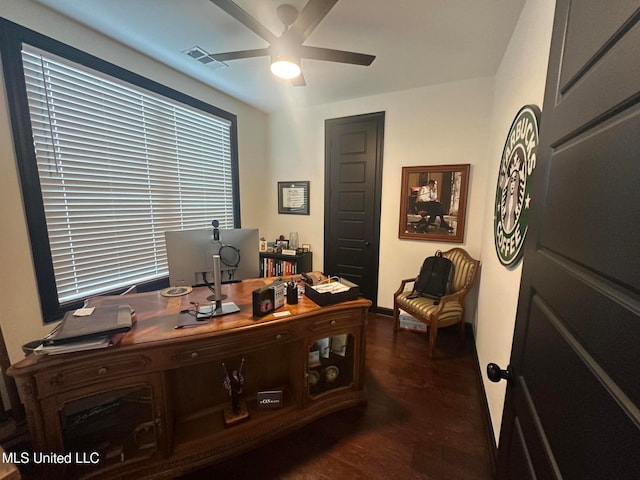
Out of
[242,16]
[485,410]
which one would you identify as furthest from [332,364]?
[242,16]

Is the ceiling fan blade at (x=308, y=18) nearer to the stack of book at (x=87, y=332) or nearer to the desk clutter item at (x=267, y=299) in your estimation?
the desk clutter item at (x=267, y=299)

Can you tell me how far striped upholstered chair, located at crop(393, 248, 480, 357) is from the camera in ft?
8.09

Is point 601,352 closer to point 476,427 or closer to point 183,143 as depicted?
point 476,427

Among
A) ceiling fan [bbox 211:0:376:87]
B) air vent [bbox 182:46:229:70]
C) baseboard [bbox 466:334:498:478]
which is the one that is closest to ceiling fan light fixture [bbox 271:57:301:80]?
ceiling fan [bbox 211:0:376:87]

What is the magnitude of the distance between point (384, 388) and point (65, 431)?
1999 mm

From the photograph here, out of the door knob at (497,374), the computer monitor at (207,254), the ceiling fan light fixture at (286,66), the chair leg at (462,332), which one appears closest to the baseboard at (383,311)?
the chair leg at (462,332)

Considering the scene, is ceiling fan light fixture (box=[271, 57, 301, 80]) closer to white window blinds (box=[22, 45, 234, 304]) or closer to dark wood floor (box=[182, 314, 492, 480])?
white window blinds (box=[22, 45, 234, 304])

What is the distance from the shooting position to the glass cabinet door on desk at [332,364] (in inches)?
A: 71.5

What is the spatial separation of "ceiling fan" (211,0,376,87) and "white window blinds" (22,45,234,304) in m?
1.09

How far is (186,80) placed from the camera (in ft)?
9.06

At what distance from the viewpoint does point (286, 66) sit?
6.04 feet

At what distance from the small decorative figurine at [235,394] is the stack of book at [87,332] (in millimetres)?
650

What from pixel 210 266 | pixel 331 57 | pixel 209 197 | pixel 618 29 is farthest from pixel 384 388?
pixel 209 197

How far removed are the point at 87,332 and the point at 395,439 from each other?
1843mm
